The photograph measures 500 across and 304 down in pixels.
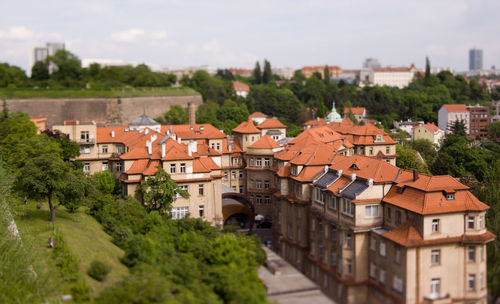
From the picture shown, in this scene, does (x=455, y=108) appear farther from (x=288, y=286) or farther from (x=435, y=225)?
(x=288, y=286)

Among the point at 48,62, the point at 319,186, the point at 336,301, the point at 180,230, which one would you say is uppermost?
the point at 48,62

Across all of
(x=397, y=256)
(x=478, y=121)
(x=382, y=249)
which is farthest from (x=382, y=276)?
(x=478, y=121)

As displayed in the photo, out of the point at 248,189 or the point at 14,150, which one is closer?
the point at 14,150

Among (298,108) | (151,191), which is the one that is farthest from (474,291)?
(298,108)

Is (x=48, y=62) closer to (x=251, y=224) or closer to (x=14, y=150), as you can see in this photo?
(x=14, y=150)

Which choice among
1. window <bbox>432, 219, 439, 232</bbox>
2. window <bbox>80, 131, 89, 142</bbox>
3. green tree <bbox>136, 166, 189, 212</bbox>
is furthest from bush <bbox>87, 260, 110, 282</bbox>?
window <bbox>80, 131, 89, 142</bbox>

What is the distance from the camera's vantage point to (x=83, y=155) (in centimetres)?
4603

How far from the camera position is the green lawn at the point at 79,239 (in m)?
24.1

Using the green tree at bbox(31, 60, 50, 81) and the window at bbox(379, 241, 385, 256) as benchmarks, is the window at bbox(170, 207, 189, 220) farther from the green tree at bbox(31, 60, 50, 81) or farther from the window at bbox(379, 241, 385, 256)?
the green tree at bbox(31, 60, 50, 81)

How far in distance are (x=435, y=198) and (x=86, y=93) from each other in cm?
5928

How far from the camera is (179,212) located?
36469 mm

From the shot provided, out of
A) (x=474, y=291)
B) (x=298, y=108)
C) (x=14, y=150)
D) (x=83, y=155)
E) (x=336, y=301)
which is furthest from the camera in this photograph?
(x=298, y=108)

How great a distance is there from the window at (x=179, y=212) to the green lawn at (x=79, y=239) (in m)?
5.06

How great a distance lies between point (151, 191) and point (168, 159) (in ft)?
8.48
